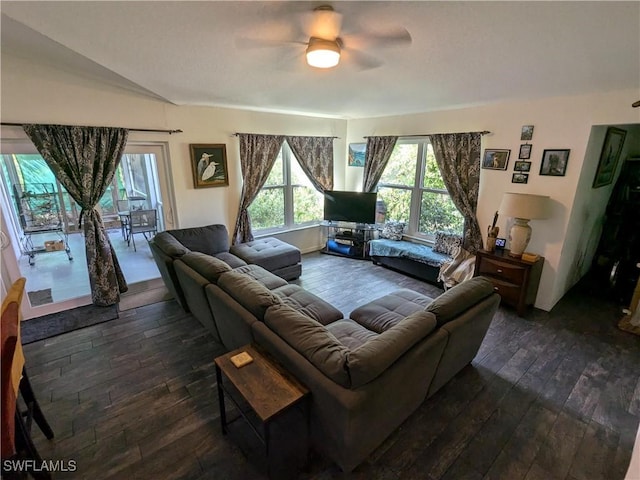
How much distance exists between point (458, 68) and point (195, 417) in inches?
137

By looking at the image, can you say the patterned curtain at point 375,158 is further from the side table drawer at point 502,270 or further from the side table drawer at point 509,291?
the side table drawer at point 509,291

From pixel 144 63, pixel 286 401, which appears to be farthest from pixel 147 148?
pixel 286 401

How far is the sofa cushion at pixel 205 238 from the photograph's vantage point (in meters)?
3.88

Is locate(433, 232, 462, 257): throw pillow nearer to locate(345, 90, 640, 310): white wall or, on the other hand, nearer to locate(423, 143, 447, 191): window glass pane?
locate(345, 90, 640, 310): white wall

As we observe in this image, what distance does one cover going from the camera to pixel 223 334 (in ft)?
8.49

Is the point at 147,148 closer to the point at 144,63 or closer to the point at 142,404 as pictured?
the point at 144,63

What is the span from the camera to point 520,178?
137 inches

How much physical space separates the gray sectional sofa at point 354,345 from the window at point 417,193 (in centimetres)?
231

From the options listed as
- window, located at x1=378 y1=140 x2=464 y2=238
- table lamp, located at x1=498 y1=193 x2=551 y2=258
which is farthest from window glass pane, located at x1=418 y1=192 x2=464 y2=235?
table lamp, located at x1=498 y1=193 x2=551 y2=258

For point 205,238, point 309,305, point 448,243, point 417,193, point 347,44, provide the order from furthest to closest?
point 417,193
point 448,243
point 205,238
point 309,305
point 347,44

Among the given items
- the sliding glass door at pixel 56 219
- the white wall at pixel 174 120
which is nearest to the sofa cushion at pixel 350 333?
the white wall at pixel 174 120

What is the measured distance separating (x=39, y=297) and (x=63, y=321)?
1.95 ft

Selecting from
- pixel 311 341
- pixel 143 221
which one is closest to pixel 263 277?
pixel 311 341

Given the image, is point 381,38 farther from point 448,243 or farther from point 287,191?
point 287,191
